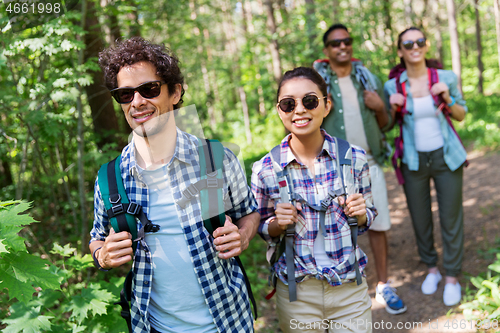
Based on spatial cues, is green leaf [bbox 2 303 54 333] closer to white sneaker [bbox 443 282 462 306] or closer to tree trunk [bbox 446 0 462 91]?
white sneaker [bbox 443 282 462 306]

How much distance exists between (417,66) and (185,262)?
3028 mm

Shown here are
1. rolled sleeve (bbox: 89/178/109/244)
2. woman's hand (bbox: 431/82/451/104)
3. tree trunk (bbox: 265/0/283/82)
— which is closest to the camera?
rolled sleeve (bbox: 89/178/109/244)

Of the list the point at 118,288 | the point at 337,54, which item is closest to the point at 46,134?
the point at 118,288

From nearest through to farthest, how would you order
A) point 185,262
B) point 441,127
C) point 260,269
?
point 185,262 → point 441,127 → point 260,269

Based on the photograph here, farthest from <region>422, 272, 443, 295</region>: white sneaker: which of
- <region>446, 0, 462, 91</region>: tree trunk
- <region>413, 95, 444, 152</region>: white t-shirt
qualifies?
<region>446, 0, 462, 91</region>: tree trunk

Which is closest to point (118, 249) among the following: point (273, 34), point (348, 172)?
point (348, 172)

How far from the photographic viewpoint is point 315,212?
2072 mm

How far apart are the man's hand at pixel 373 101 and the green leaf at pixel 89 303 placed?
277cm

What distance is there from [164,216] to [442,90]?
2.87 meters

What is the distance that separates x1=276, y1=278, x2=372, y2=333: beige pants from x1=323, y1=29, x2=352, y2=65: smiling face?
7.57 feet

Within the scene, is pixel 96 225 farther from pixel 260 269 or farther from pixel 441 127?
pixel 260 269

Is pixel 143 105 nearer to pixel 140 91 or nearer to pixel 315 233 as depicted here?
pixel 140 91

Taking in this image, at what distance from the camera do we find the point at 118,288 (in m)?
2.86

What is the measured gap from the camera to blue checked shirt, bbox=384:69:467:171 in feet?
11.3
